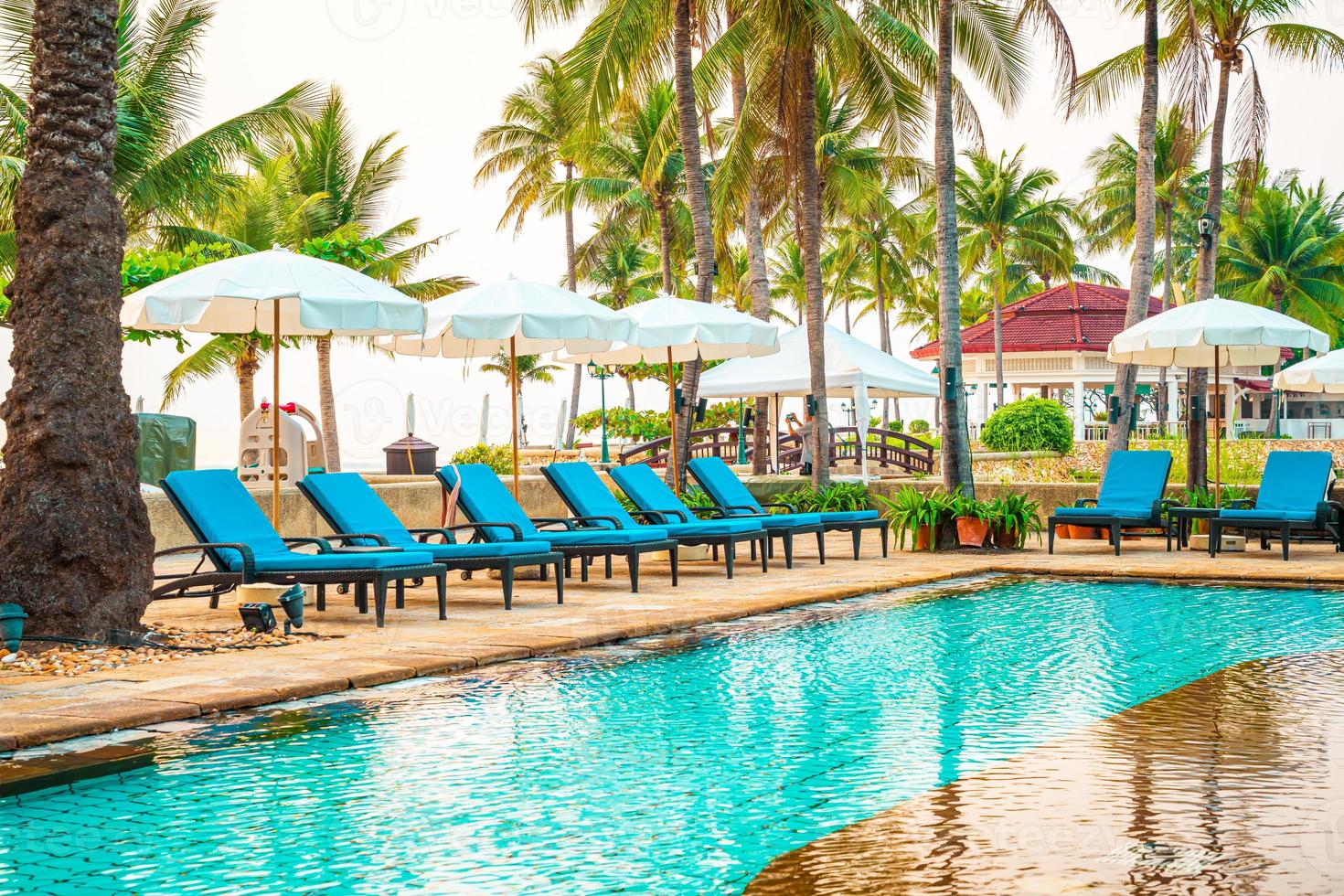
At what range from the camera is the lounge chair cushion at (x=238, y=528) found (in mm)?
8484

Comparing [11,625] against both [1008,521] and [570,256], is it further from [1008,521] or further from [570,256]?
[570,256]

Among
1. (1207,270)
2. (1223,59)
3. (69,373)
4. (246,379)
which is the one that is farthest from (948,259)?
(246,379)

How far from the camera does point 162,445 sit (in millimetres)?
20125

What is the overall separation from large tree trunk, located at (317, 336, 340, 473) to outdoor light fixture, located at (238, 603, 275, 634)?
76.0 feet

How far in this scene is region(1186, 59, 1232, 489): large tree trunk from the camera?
16.2 m

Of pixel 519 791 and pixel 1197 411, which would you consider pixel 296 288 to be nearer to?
pixel 519 791

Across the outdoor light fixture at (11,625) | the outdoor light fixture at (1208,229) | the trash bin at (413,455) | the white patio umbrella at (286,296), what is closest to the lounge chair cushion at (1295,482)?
the outdoor light fixture at (1208,229)

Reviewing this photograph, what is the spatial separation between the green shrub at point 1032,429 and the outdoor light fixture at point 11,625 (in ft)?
78.3

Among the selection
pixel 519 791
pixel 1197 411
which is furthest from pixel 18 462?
pixel 1197 411

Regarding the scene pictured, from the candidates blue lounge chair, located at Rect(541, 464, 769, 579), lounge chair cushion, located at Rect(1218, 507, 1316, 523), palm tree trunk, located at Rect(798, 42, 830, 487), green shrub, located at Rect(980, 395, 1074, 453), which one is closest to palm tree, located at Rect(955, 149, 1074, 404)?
green shrub, located at Rect(980, 395, 1074, 453)

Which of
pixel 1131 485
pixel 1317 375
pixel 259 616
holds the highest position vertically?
pixel 1317 375

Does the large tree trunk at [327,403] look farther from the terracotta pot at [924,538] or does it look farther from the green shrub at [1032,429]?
the terracotta pot at [924,538]

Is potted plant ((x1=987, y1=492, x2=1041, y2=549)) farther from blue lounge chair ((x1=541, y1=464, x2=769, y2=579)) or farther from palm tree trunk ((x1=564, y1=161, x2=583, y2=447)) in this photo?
palm tree trunk ((x1=564, y1=161, x2=583, y2=447))

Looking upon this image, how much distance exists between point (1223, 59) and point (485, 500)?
1544 cm
